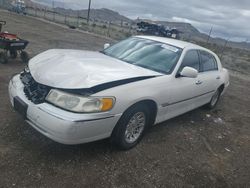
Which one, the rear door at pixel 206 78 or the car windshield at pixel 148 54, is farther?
the rear door at pixel 206 78

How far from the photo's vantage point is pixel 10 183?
3.14m

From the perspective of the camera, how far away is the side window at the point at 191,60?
5.04 metres

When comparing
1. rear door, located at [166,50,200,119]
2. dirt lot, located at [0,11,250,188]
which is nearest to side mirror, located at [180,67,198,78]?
rear door, located at [166,50,200,119]

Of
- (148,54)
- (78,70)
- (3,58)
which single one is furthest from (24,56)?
(78,70)

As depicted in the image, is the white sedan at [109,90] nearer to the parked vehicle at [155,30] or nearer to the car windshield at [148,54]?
the car windshield at [148,54]

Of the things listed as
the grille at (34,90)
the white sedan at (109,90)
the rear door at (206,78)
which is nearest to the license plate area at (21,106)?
the white sedan at (109,90)

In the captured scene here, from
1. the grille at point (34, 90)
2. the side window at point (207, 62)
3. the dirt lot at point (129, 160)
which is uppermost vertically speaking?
the side window at point (207, 62)

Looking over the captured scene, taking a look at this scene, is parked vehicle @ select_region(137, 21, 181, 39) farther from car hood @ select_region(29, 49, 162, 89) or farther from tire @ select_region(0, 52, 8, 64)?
car hood @ select_region(29, 49, 162, 89)

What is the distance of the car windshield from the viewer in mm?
4758

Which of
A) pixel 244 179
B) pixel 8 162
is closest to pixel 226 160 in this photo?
pixel 244 179

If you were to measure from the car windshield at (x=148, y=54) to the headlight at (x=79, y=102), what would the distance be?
146cm

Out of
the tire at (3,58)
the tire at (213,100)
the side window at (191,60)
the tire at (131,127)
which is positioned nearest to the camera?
the tire at (131,127)

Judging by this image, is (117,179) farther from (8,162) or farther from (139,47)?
(139,47)

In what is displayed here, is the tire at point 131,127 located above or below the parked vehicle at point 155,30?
above
